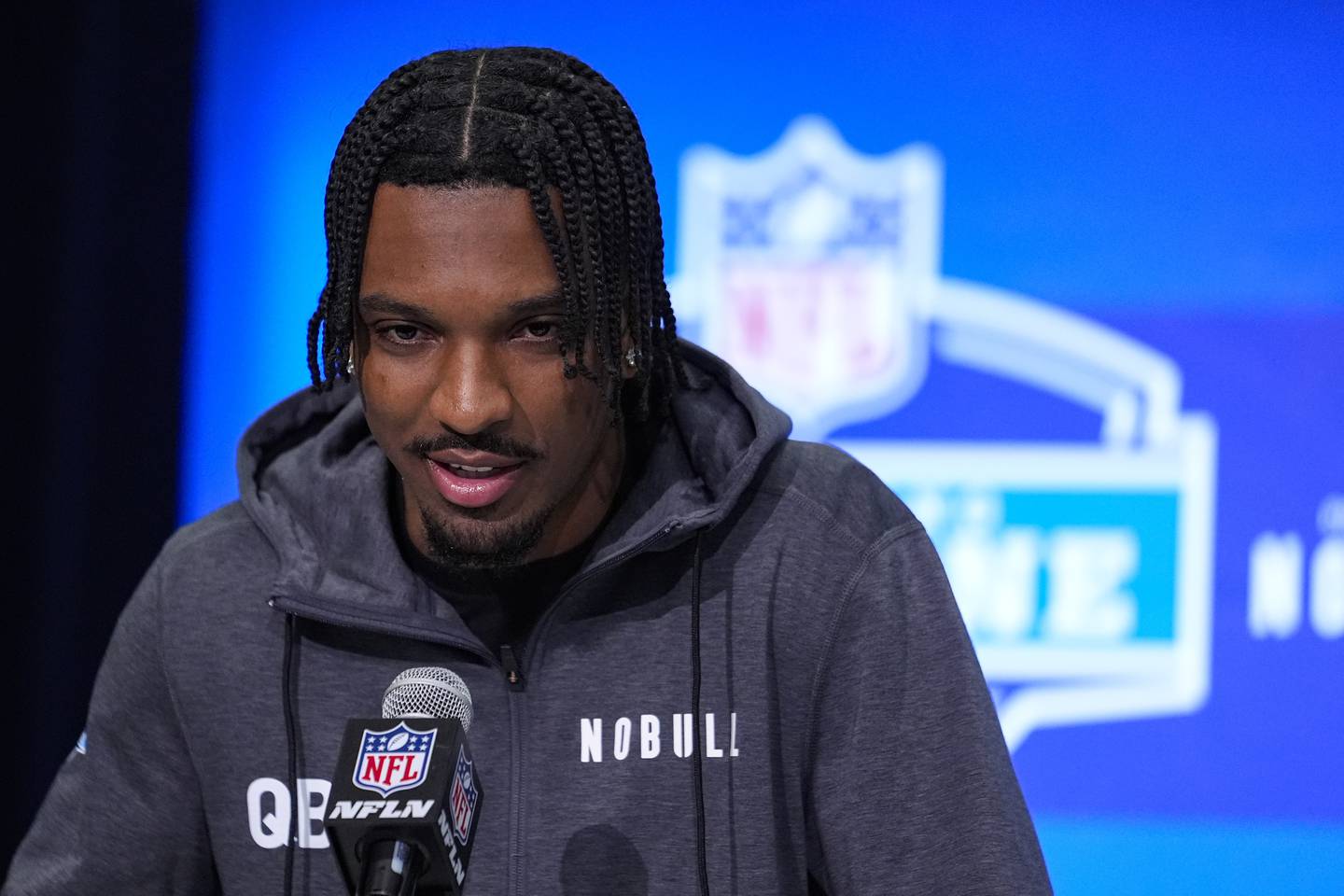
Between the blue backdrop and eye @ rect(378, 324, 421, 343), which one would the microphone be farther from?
the blue backdrop

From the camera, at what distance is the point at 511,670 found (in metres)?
1.30

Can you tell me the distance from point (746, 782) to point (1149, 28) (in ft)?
5.50

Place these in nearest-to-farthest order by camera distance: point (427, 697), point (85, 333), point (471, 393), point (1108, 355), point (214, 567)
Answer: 1. point (427, 697)
2. point (471, 393)
3. point (214, 567)
4. point (1108, 355)
5. point (85, 333)

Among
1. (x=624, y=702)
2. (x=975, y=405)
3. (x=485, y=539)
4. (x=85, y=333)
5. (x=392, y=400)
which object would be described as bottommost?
(x=624, y=702)

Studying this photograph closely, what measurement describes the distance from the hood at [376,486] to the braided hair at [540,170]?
11 centimetres

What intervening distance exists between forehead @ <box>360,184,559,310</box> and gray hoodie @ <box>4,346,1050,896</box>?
0.26m

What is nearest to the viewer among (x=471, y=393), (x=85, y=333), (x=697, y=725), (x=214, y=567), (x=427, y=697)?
(x=427, y=697)

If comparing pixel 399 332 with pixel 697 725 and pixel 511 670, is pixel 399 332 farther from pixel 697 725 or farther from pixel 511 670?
pixel 697 725

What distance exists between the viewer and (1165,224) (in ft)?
7.94

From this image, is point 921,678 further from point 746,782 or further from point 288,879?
point 288,879

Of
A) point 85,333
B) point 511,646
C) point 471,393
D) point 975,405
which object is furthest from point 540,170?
point 85,333

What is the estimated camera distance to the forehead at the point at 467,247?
3.86 feet

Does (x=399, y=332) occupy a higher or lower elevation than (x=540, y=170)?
lower

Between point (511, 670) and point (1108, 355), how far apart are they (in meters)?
1.45
